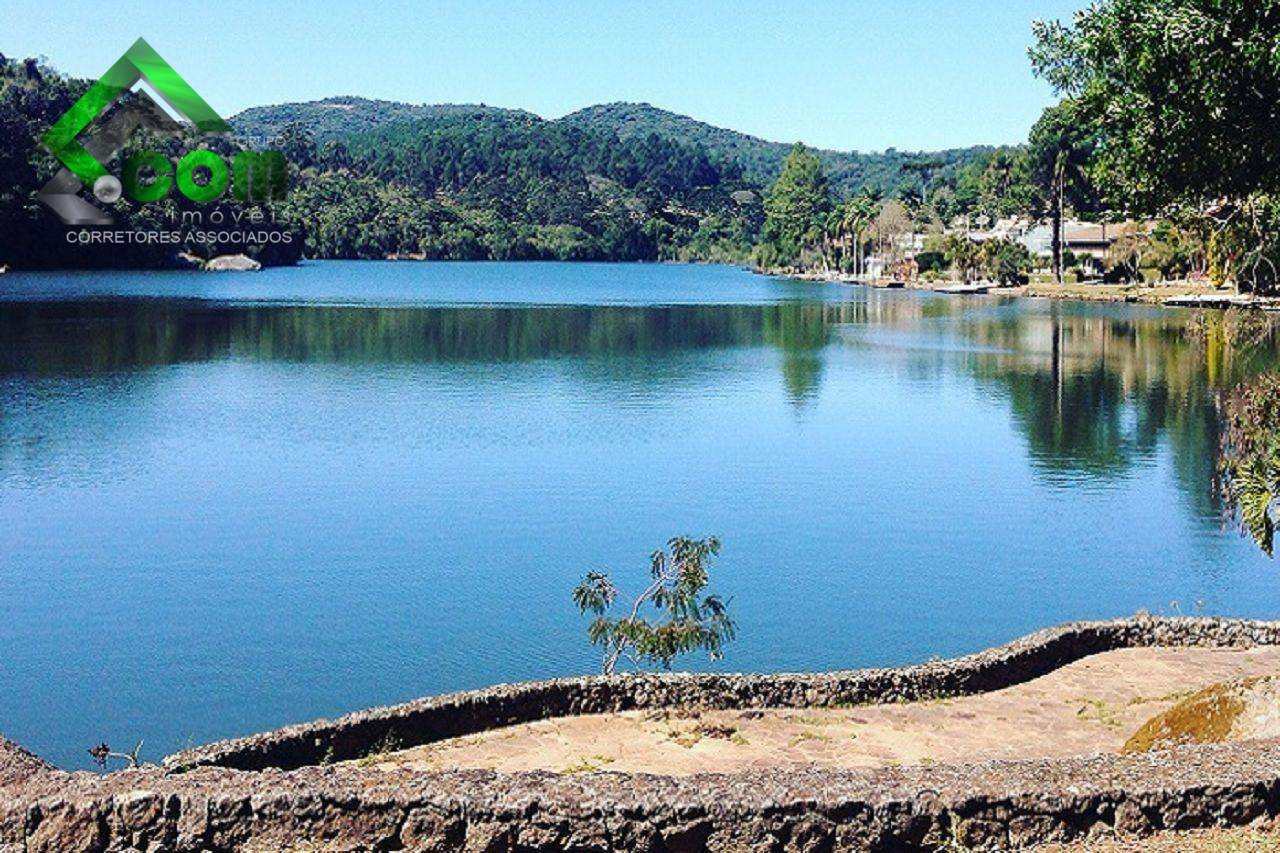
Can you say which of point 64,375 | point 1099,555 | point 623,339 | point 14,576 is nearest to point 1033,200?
point 623,339

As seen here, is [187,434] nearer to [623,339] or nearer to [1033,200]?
[623,339]

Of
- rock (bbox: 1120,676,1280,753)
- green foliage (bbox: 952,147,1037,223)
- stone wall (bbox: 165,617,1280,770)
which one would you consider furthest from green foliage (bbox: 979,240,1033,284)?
rock (bbox: 1120,676,1280,753)

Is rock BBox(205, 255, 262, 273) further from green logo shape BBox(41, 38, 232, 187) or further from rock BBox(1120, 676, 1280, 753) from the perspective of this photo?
rock BBox(1120, 676, 1280, 753)

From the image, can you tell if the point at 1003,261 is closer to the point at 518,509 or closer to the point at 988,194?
the point at 988,194

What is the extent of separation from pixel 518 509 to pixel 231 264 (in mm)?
116690

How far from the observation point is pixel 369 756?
→ 513 inches

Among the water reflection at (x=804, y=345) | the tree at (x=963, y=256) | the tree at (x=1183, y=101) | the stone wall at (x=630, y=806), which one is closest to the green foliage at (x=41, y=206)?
the water reflection at (x=804, y=345)

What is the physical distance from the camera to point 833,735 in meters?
13.7

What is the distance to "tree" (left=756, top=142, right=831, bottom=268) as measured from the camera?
17612 centimetres

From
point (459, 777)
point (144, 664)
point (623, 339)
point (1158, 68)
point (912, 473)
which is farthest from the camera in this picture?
point (623, 339)

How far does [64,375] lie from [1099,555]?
3781 centimetres

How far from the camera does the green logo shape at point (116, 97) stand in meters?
75.5

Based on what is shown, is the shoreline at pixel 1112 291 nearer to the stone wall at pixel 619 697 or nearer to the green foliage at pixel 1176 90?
the green foliage at pixel 1176 90

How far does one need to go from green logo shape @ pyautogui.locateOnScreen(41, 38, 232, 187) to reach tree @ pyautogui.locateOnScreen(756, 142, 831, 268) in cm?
8221
